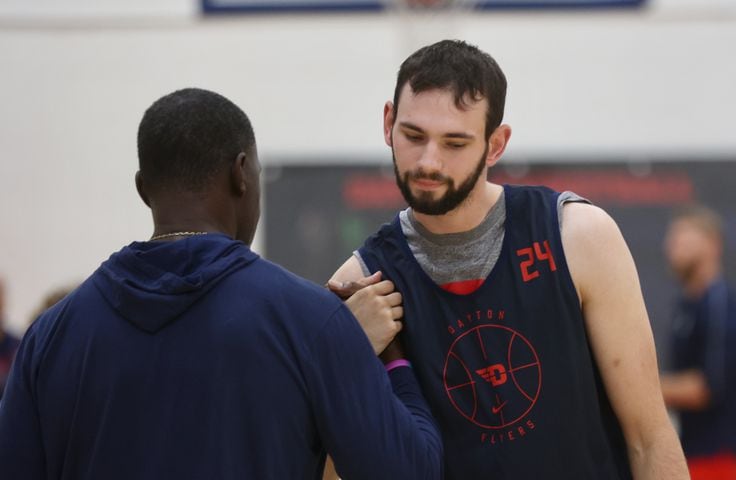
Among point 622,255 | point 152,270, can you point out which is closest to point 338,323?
point 152,270

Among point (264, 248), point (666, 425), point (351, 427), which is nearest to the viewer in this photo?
point (351, 427)

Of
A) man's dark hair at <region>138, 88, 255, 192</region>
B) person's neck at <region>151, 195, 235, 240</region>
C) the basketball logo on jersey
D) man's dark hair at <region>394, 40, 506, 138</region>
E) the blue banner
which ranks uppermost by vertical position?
the blue banner

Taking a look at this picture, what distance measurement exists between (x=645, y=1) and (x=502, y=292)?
6.70m

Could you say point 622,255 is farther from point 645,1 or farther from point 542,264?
point 645,1

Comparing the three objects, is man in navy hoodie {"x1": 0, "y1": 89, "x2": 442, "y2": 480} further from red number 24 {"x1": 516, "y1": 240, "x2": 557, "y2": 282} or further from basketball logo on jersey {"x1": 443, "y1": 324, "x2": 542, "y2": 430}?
red number 24 {"x1": 516, "y1": 240, "x2": 557, "y2": 282}

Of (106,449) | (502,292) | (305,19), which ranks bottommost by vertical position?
(106,449)

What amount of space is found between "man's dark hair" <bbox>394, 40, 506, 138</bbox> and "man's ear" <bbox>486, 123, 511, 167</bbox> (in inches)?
0.8

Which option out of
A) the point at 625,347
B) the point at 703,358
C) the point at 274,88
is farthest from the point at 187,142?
the point at 274,88

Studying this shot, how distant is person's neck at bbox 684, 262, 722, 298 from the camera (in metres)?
7.11

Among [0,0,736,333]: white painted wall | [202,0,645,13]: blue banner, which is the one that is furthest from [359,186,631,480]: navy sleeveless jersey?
[202,0,645,13]: blue banner

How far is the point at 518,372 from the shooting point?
2.72m

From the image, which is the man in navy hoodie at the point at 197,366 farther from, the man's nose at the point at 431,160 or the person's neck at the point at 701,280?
the person's neck at the point at 701,280

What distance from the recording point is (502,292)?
276cm

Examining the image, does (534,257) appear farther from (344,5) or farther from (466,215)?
(344,5)
